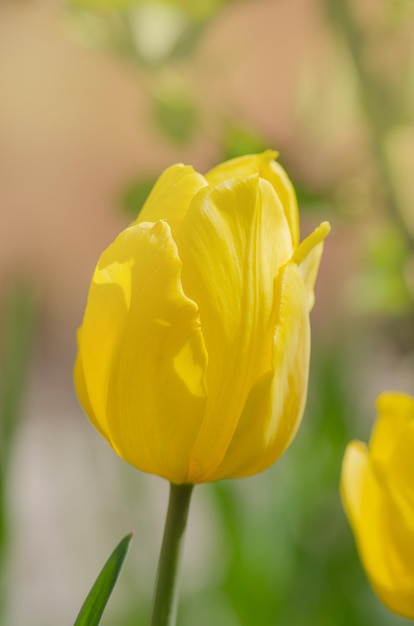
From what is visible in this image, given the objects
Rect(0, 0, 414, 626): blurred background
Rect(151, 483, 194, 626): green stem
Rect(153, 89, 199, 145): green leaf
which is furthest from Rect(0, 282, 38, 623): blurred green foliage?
Rect(151, 483, 194, 626): green stem

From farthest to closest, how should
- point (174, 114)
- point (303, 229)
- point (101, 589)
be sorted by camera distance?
point (303, 229) → point (174, 114) → point (101, 589)

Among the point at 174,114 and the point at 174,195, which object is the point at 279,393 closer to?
the point at 174,195

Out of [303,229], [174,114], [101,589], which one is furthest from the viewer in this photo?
[303,229]

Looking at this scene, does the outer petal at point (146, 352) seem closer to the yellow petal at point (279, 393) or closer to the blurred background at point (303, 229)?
the yellow petal at point (279, 393)

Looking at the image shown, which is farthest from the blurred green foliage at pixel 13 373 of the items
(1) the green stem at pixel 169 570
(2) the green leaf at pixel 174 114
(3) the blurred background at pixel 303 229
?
(1) the green stem at pixel 169 570

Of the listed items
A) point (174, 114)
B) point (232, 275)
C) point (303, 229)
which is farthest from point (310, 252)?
point (303, 229)

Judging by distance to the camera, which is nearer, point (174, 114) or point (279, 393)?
point (279, 393)

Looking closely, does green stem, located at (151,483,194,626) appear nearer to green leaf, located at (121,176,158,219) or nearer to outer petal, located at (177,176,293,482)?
outer petal, located at (177,176,293,482)
